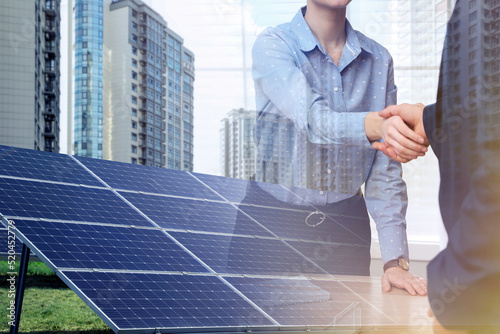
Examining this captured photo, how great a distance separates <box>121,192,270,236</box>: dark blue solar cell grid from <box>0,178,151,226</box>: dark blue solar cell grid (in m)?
0.06

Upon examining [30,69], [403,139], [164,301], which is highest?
[30,69]

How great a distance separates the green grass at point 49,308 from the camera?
15.1 feet

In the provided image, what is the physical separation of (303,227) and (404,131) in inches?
23.4

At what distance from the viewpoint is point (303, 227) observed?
1.59 meters

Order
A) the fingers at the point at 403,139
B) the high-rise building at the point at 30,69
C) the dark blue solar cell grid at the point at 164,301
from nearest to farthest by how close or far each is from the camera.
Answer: the fingers at the point at 403,139 → the dark blue solar cell grid at the point at 164,301 → the high-rise building at the point at 30,69

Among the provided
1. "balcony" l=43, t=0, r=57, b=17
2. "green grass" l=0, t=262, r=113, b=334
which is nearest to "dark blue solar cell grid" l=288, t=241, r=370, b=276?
"balcony" l=43, t=0, r=57, b=17

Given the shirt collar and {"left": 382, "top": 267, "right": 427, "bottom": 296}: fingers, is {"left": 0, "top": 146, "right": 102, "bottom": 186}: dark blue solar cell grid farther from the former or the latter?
{"left": 382, "top": 267, "right": 427, "bottom": 296}: fingers

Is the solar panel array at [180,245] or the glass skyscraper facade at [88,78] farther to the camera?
the glass skyscraper facade at [88,78]

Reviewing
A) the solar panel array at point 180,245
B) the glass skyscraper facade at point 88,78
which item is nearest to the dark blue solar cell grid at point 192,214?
the solar panel array at point 180,245

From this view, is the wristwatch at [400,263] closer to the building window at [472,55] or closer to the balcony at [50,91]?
the building window at [472,55]

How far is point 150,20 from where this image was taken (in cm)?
183

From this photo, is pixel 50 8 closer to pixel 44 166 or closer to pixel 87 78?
pixel 87 78

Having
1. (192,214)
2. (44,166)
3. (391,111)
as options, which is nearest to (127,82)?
(44,166)

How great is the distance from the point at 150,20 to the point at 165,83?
20 cm
